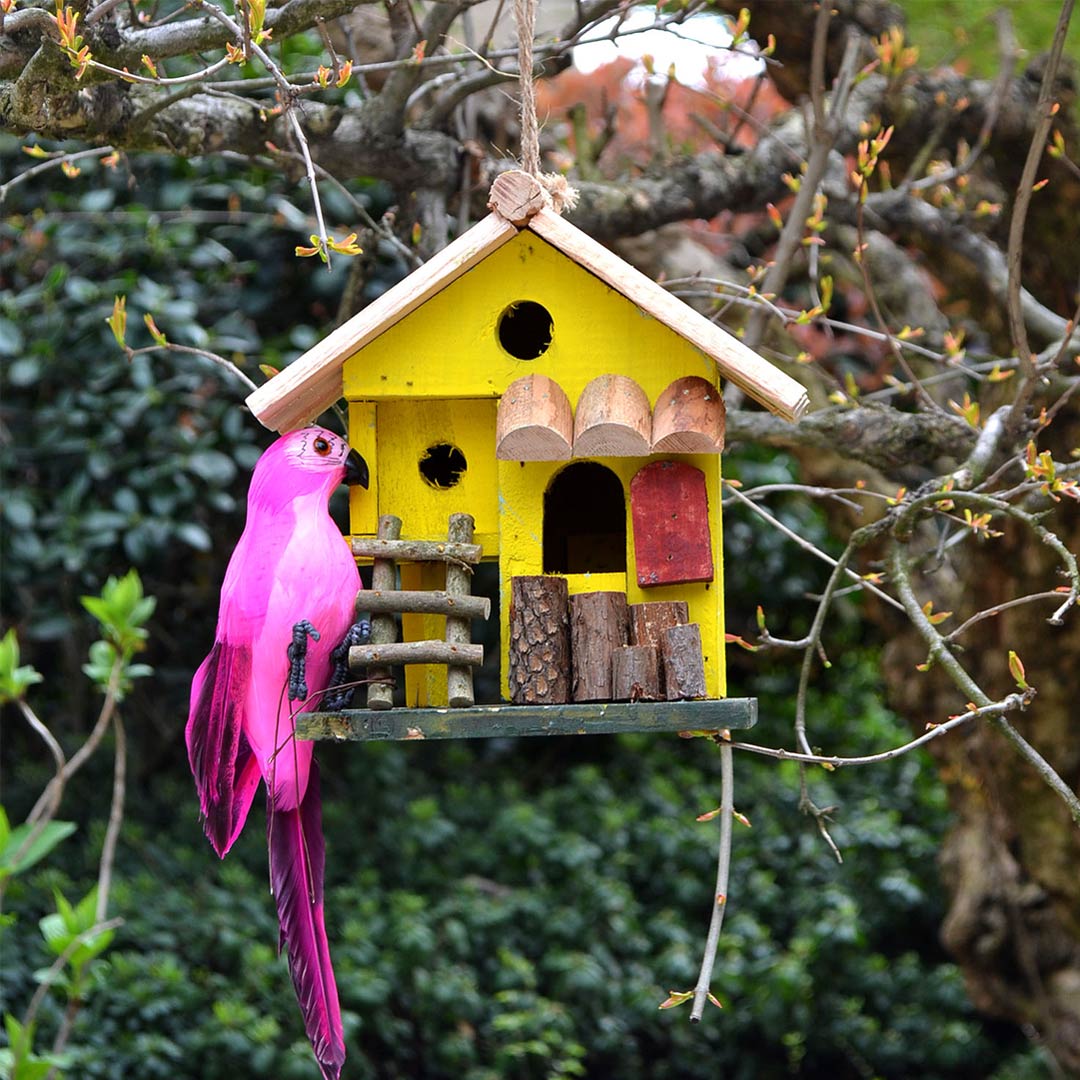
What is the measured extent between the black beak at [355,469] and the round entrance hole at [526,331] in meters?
0.28

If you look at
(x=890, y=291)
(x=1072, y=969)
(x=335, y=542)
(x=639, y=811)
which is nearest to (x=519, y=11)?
(x=335, y=542)

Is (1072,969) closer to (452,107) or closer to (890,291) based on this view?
(890,291)

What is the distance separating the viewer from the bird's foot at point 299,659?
6.12 feet

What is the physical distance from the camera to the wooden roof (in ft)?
6.20

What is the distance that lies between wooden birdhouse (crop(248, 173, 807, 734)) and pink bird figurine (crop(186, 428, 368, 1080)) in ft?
0.25

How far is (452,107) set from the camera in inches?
112

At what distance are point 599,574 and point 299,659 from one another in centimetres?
45

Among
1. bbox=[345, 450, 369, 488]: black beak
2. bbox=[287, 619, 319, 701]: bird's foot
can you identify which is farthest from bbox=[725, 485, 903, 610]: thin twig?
bbox=[287, 619, 319, 701]: bird's foot

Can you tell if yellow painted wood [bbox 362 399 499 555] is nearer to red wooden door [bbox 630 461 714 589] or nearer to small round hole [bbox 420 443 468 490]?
small round hole [bbox 420 443 468 490]

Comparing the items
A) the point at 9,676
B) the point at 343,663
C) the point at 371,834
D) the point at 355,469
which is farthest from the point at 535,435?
the point at 371,834

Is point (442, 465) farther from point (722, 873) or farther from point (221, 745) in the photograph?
point (722, 873)

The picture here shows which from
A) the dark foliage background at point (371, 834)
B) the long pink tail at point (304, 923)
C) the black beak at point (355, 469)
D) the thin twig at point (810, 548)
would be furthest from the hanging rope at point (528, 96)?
the dark foliage background at point (371, 834)

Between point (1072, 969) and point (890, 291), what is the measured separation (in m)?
2.25

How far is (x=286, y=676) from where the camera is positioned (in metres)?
1.92
